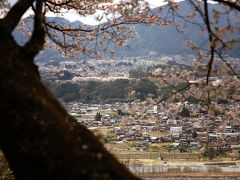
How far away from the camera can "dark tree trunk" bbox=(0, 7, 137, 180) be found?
2.43ft

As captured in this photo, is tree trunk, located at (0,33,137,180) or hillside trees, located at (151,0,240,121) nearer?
tree trunk, located at (0,33,137,180)

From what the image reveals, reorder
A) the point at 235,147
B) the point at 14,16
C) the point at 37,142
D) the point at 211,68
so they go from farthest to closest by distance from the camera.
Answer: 1. the point at 235,147
2. the point at 211,68
3. the point at 14,16
4. the point at 37,142

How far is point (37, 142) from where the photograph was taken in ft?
2.59

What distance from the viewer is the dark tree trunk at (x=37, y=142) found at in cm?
74

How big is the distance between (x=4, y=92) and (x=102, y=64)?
2272 inches

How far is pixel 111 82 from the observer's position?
3238 centimetres

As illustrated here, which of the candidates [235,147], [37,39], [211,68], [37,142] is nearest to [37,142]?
[37,142]

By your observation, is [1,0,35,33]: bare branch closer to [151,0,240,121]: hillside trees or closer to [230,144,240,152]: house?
[151,0,240,121]: hillside trees

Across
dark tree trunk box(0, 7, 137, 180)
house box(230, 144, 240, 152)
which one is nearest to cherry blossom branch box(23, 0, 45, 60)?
dark tree trunk box(0, 7, 137, 180)

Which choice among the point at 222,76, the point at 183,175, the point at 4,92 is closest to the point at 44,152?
the point at 4,92

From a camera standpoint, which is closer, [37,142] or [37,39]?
[37,142]

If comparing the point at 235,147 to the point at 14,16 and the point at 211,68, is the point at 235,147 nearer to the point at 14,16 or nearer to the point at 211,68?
the point at 211,68

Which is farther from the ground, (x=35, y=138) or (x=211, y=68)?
(x=211, y=68)

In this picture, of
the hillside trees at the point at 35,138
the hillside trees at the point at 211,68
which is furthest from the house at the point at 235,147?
the hillside trees at the point at 35,138
